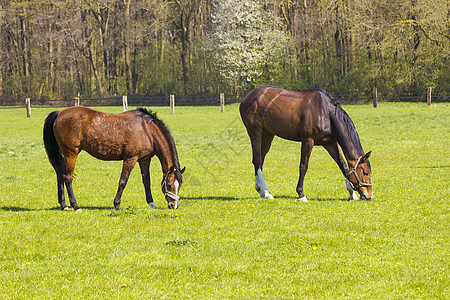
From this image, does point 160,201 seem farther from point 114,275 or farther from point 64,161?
point 114,275

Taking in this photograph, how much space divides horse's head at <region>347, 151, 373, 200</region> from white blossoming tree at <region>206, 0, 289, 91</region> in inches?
1783

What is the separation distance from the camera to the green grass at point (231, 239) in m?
6.41

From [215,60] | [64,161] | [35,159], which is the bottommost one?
[35,159]

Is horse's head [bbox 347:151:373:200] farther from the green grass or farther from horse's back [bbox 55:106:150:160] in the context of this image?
horse's back [bbox 55:106:150:160]

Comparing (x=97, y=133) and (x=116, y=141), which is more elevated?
(x=97, y=133)

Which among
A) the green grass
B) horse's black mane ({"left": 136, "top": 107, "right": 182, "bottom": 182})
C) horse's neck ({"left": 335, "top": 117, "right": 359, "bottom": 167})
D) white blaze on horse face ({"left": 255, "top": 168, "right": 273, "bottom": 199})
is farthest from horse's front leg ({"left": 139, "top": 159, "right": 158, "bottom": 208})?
horse's neck ({"left": 335, "top": 117, "right": 359, "bottom": 167})

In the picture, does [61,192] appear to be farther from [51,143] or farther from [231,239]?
[231,239]

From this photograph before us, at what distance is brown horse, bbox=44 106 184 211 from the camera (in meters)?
10.5

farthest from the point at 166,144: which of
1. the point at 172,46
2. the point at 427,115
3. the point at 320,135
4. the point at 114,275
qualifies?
the point at 172,46

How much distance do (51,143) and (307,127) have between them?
17.8ft

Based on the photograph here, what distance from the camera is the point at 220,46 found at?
57.0m

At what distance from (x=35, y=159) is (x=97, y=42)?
4703cm

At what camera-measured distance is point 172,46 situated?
218ft

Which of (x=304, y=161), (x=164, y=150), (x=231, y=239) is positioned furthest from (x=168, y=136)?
(x=304, y=161)
